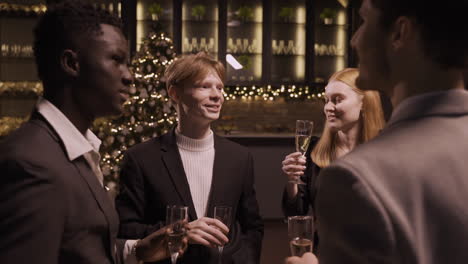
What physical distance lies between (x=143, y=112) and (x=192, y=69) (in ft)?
11.8

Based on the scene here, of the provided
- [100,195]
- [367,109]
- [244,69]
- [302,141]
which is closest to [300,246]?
[100,195]

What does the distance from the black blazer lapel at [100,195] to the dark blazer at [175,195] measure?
0.80m

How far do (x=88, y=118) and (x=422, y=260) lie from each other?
34.3 inches

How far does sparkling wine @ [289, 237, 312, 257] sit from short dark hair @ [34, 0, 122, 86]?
0.82 meters

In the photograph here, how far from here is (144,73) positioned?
579cm

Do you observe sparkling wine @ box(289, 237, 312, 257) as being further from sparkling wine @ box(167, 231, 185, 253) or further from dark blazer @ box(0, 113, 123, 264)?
dark blazer @ box(0, 113, 123, 264)

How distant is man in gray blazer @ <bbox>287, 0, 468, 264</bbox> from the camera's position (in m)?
0.71

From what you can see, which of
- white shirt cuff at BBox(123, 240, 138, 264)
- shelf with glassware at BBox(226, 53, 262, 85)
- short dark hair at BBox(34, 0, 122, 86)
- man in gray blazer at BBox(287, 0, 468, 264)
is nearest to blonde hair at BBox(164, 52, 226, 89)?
white shirt cuff at BBox(123, 240, 138, 264)

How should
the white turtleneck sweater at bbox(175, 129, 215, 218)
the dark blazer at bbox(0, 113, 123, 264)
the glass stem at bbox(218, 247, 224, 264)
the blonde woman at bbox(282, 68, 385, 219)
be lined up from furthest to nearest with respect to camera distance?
the blonde woman at bbox(282, 68, 385, 219) < the white turtleneck sweater at bbox(175, 129, 215, 218) < the glass stem at bbox(218, 247, 224, 264) < the dark blazer at bbox(0, 113, 123, 264)

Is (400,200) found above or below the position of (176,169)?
above

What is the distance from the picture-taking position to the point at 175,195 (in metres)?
2.11

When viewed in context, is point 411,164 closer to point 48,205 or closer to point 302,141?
point 48,205

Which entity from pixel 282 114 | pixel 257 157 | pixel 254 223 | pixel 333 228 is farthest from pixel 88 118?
pixel 282 114

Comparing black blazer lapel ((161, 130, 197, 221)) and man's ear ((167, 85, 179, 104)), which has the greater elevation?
man's ear ((167, 85, 179, 104))
